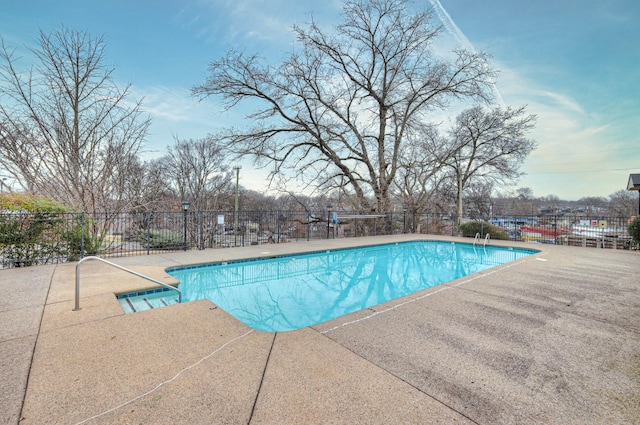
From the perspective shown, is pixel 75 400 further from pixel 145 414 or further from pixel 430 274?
pixel 430 274

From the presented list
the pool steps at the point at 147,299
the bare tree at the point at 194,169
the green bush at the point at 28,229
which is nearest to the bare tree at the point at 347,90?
the bare tree at the point at 194,169

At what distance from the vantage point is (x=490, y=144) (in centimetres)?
1661

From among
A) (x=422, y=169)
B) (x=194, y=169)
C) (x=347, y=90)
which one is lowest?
(x=422, y=169)

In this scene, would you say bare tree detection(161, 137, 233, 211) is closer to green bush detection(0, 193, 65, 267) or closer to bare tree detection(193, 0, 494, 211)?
bare tree detection(193, 0, 494, 211)

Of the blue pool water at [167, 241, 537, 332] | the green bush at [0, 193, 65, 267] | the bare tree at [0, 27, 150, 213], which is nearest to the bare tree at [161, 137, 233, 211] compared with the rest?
the bare tree at [0, 27, 150, 213]

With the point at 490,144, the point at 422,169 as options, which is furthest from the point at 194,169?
the point at 490,144

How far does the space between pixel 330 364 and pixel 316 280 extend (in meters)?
4.10

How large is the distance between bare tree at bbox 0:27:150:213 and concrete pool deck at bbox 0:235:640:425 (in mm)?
4234

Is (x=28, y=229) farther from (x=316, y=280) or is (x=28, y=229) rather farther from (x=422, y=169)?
(x=422, y=169)

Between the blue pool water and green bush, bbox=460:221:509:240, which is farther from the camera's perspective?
green bush, bbox=460:221:509:240

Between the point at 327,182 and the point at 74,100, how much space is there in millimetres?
10424

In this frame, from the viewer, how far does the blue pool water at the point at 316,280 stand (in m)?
4.48

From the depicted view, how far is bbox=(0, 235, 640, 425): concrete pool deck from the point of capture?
5.40ft

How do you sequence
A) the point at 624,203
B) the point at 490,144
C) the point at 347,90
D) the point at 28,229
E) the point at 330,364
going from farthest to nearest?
the point at 624,203 < the point at 490,144 < the point at 347,90 < the point at 28,229 < the point at 330,364
